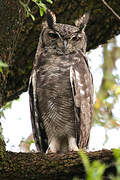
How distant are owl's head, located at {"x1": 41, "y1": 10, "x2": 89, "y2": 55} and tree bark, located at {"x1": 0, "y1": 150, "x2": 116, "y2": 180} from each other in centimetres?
177

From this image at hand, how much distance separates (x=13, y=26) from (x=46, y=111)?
1.20m

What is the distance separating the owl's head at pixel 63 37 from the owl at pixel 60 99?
20 millimetres

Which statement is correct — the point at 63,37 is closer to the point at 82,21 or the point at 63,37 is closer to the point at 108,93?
the point at 82,21

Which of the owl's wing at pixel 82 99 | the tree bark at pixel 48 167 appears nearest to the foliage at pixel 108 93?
the owl's wing at pixel 82 99

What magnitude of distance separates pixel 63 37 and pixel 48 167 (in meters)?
2.00

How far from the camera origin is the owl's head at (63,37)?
4359mm

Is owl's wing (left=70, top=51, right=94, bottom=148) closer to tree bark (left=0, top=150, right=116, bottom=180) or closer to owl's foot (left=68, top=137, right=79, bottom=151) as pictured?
owl's foot (left=68, top=137, right=79, bottom=151)

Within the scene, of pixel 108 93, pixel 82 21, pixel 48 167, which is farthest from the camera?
pixel 108 93

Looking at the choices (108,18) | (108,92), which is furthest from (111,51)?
(108,18)

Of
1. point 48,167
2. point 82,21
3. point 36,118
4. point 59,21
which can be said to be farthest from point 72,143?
point 59,21

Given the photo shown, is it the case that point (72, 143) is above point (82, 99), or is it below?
below

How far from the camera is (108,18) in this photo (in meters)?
4.17

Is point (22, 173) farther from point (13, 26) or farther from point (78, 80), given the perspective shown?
point (78, 80)

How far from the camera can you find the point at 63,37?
443 centimetres
